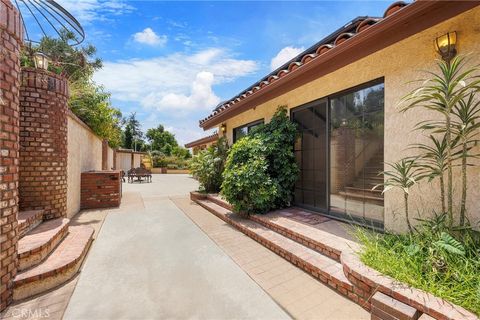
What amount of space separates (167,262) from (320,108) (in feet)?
14.2

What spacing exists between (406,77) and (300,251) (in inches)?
119

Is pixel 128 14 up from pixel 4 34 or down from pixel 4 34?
up

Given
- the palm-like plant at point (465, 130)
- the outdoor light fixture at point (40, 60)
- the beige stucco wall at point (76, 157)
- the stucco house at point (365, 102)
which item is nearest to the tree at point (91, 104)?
the beige stucco wall at point (76, 157)

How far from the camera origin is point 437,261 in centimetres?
224

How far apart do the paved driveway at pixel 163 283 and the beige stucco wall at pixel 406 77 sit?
2.44 meters

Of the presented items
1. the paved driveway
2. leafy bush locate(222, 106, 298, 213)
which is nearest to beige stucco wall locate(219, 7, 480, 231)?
leafy bush locate(222, 106, 298, 213)

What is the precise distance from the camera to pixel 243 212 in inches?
218

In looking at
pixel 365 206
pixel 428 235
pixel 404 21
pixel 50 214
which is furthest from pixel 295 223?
pixel 50 214

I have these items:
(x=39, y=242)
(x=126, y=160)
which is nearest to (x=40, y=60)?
(x=39, y=242)

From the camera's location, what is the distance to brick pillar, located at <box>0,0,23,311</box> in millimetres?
2441

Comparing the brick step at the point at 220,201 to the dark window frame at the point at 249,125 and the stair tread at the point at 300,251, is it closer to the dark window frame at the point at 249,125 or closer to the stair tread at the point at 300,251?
the stair tread at the point at 300,251

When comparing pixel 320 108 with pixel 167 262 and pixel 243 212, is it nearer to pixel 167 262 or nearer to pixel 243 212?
pixel 243 212

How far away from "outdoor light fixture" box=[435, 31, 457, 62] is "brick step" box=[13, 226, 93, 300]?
549cm

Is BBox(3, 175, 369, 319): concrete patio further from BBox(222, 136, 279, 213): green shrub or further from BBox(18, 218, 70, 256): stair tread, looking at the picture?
BBox(222, 136, 279, 213): green shrub
